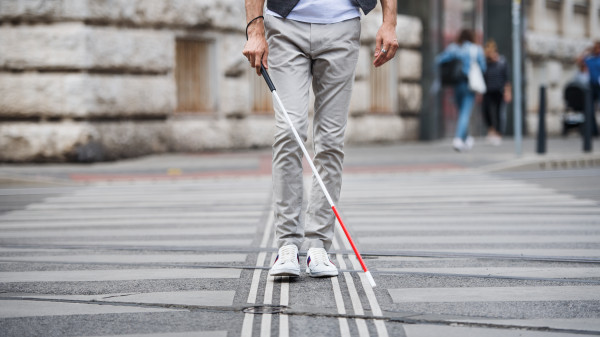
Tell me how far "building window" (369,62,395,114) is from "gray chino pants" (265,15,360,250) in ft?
50.0

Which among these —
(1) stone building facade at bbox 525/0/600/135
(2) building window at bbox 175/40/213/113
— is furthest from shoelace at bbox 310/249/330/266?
(1) stone building facade at bbox 525/0/600/135

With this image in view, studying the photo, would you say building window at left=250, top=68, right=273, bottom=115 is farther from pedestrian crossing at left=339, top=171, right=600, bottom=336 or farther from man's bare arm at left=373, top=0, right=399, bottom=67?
man's bare arm at left=373, top=0, right=399, bottom=67

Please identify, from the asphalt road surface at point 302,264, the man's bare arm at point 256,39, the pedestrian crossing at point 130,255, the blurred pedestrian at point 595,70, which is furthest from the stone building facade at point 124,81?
the man's bare arm at point 256,39

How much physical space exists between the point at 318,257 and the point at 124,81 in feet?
33.9

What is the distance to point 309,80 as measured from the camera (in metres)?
5.04

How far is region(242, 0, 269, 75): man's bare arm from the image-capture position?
4.88m

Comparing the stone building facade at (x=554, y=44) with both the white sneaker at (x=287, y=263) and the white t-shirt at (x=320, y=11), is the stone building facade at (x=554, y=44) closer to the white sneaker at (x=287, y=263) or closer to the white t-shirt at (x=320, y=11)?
the white t-shirt at (x=320, y=11)

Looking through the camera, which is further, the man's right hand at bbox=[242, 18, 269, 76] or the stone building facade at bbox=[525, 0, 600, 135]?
the stone building facade at bbox=[525, 0, 600, 135]

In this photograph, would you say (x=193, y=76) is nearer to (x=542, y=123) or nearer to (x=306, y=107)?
(x=542, y=123)

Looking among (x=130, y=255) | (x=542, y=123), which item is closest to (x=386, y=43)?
(x=130, y=255)

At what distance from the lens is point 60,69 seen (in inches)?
555

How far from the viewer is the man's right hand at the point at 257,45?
488 centimetres

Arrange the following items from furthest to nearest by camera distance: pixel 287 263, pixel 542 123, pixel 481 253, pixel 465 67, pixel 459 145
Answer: pixel 459 145 → pixel 465 67 → pixel 542 123 → pixel 481 253 → pixel 287 263

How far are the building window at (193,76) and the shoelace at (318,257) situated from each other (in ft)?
37.8
